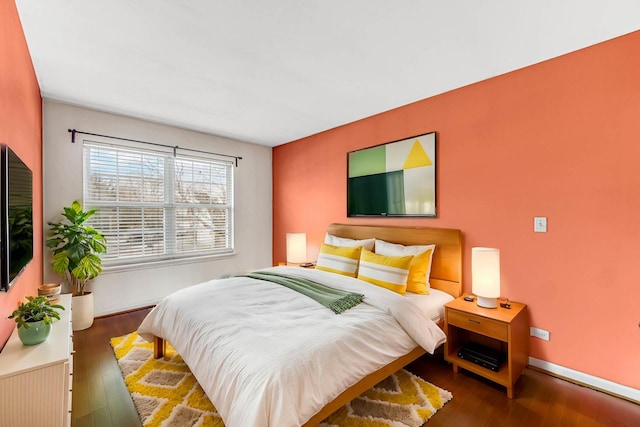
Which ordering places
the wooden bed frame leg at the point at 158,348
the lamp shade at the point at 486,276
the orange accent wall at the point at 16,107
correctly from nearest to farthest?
the orange accent wall at the point at 16,107
the lamp shade at the point at 486,276
the wooden bed frame leg at the point at 158,348

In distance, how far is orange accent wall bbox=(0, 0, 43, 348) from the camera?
4.83ft

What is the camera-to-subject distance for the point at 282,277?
2723 mm

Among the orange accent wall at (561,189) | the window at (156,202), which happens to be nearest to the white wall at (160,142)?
the window at (156,202)

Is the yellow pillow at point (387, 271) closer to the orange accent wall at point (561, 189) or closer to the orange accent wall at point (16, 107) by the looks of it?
the orange accent wall at point (561, 189)

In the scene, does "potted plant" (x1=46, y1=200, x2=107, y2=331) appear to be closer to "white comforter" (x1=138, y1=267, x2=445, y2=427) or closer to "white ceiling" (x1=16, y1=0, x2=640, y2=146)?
"white comforter" (x1=138, y1=267, x2=445, y2=427)

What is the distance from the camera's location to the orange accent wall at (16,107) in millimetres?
1474

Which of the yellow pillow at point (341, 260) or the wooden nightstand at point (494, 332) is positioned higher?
the yellow pillow at point (341, 260)

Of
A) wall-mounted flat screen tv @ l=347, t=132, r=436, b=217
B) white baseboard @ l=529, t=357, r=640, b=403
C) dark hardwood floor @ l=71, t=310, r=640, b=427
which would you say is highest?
wall-mounted flat screen tv @ l=347, t=132, r=436, b=217

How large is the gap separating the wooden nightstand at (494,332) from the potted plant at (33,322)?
269 cm

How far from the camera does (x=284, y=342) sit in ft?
5.08

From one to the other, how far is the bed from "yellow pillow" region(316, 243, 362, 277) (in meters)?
0.37

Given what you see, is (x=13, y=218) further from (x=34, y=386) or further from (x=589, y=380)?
(x=589, y=380)

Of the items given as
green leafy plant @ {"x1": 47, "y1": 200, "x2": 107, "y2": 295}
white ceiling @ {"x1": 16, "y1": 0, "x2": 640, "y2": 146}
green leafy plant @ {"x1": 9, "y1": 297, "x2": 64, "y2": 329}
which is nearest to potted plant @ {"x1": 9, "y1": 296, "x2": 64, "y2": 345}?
green leafy plant @ {"x1": 9, "y1": 297, "x2": 64, "y2": 329}

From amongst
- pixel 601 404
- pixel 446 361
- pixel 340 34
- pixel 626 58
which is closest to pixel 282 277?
pixel 446 361
